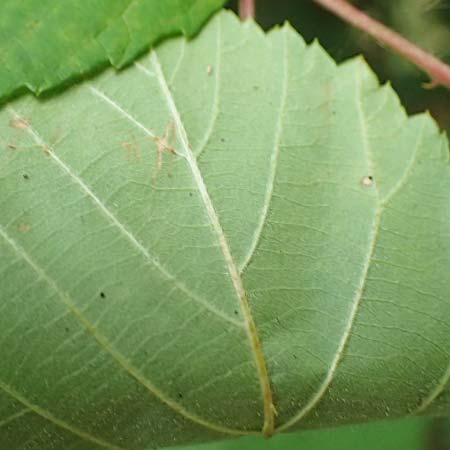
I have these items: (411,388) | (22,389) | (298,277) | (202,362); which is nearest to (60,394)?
(22,389)

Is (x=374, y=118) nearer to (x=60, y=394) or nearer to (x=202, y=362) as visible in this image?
(x=202, y=362)

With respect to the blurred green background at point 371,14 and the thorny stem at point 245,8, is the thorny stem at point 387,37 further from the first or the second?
the blurred green background at point 371,14

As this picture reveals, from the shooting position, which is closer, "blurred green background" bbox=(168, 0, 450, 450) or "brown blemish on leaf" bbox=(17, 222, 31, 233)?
"brown blemish on leaf" bbox=(17, 222, 31, 233)

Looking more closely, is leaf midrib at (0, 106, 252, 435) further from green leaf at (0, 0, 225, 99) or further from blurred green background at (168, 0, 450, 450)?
blurred green background at (168, 0, 450, 450)

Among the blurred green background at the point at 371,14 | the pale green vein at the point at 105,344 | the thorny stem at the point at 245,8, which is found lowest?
the pale green vein at the point at 105,344

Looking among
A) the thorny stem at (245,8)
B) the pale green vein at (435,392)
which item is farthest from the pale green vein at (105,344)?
the thorny stem at (245,8)

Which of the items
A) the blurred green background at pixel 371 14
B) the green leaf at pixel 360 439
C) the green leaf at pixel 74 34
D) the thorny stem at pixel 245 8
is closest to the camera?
the green leaf at pixel 74 34

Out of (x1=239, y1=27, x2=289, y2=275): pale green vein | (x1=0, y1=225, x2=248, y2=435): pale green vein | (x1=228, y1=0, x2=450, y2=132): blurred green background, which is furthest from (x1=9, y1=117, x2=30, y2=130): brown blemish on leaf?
(x1=228, y1=0, x2=450, y2=132): blurred green background

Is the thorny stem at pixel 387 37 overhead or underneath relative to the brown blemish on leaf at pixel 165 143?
overhead

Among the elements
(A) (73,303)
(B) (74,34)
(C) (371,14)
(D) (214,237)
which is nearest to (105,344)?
(A) (73,303)
